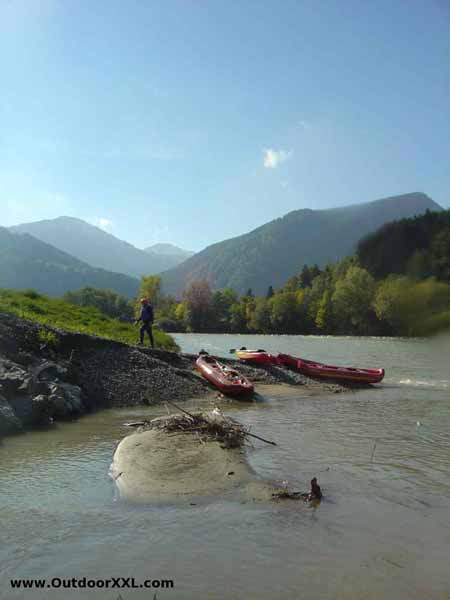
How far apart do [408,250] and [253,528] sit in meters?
24.7

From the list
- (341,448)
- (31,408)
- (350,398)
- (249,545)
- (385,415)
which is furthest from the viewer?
(350,398)

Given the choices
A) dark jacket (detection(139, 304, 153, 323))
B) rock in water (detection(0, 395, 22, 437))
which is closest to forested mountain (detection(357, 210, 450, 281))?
dark jacket (detection(139, 304, 153, 323))

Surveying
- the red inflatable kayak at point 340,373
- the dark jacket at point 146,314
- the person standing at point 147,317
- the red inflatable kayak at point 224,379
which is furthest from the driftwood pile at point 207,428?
the red inflatable kayak at point 340,373

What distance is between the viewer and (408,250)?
1120 inches

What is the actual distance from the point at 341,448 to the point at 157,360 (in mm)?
11189

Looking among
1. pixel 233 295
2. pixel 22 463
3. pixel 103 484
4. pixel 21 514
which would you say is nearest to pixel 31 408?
pixel 22 463

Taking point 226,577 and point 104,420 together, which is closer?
point 226,577

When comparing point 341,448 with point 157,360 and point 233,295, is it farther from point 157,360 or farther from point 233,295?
point 233,295

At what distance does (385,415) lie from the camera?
1673 centimetres

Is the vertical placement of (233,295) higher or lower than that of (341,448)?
higher

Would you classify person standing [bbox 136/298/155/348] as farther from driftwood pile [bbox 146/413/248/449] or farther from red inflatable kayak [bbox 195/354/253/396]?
driftwood pile [bbox 146/413/248/449]

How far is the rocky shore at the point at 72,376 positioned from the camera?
1390 cm

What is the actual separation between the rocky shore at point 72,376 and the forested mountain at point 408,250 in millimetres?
7210

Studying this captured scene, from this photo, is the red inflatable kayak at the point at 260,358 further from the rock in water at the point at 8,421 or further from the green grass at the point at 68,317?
the rock in water at the point at 8,421
